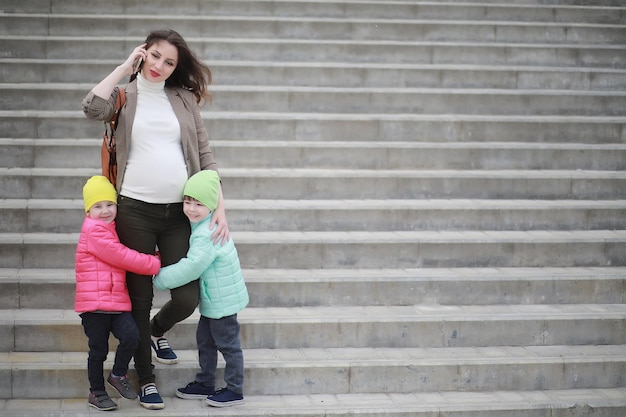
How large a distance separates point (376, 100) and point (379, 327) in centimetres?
273

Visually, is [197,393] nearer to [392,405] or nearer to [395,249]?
[392,405]

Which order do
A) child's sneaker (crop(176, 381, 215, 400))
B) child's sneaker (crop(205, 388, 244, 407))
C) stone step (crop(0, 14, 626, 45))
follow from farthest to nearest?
stone step (crop(0, 14, 626, 45)), child's sneaker (crop(176, 381, 215, 400)), child's sneaker (crop(205, 388, 244, 407))

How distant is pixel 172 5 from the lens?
895cm

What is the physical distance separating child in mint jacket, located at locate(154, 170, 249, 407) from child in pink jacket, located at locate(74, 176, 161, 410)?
0.64 ft

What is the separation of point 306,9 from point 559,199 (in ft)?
11.2

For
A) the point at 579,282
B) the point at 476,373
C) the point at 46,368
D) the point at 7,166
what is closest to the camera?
the point at 46,368

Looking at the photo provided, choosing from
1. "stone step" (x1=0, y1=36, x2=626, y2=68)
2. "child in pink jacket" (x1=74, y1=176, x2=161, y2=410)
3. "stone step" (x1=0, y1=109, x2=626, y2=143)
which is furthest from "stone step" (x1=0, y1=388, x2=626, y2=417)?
"stone step" (x1=0, y1=36, x2=626, y2=68)

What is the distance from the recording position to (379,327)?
234 inches

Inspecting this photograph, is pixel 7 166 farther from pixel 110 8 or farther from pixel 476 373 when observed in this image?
pixel 476 373

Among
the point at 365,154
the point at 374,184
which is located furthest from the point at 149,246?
the point at 365,154

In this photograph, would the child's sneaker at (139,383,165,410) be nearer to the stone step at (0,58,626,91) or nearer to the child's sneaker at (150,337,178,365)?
the child's sneaker at (150,337,178,365)

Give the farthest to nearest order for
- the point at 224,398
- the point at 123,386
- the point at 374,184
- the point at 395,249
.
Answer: the point at 374,184
the point at 395,249
the point at 224,398
the point at 123,386

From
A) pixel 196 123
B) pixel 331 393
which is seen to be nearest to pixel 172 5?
pixel 196 123

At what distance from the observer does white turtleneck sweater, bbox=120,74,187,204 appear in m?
4.87
